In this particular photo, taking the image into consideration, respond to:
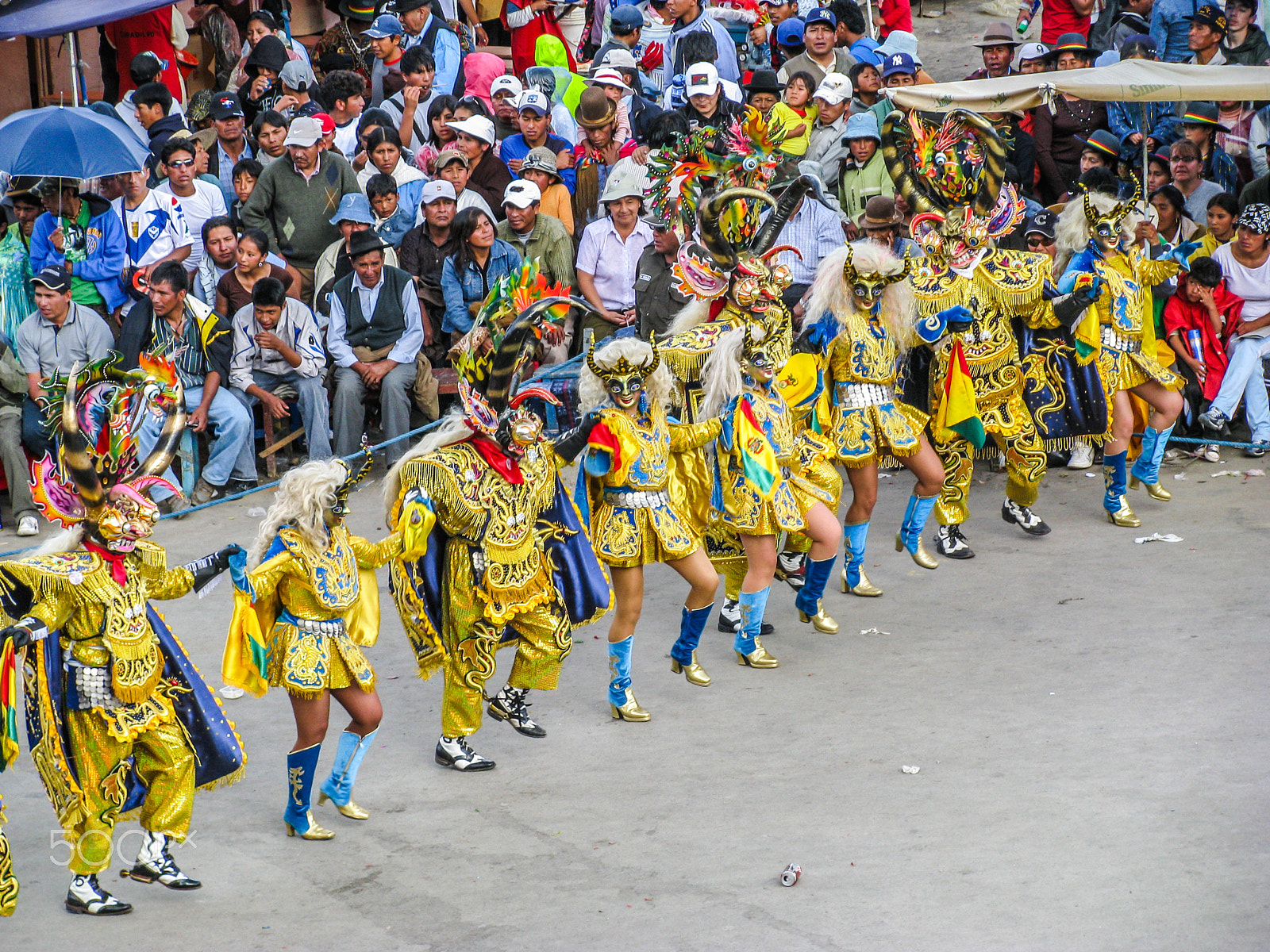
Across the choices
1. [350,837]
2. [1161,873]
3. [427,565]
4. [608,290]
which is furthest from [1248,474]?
[350,837]

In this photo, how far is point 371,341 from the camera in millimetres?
9281

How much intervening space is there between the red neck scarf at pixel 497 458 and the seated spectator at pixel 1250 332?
556 cm

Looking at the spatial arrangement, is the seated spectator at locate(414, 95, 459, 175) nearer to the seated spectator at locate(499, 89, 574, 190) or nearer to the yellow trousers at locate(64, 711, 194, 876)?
the seated spectator at locate(499, 89, 574, 190)

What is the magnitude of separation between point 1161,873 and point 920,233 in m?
4.29

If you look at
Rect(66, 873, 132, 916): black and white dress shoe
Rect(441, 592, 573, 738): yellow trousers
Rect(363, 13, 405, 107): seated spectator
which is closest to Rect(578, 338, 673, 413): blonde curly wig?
Rect(441, 592, 573, 738): yellow trousers

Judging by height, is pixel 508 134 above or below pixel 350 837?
above

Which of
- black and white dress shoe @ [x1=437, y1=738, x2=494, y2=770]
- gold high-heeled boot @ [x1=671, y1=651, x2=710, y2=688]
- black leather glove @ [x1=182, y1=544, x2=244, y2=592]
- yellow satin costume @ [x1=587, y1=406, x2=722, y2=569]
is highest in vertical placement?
black leather glove @ [x1=182, y1=544, x2=244, y2=592]

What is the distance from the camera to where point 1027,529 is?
28.5 feet

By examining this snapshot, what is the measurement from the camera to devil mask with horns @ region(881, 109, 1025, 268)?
8.19 metres

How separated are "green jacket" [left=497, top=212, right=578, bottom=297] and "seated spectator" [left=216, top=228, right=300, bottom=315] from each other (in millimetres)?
1455

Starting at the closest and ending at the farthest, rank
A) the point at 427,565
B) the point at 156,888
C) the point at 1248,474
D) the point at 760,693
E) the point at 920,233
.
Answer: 1. the point at 156,888
2. the point at 427,565
3. the point at 760,693
4. the point at 920,233
5. the point at 1248,474

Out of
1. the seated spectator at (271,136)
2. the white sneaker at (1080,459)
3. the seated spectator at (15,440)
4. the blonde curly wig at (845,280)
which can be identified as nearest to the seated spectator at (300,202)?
the seated spectator at (271,136)

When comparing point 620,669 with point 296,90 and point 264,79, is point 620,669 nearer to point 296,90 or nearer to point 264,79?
point 296,90

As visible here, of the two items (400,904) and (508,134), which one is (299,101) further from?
(400,904)
